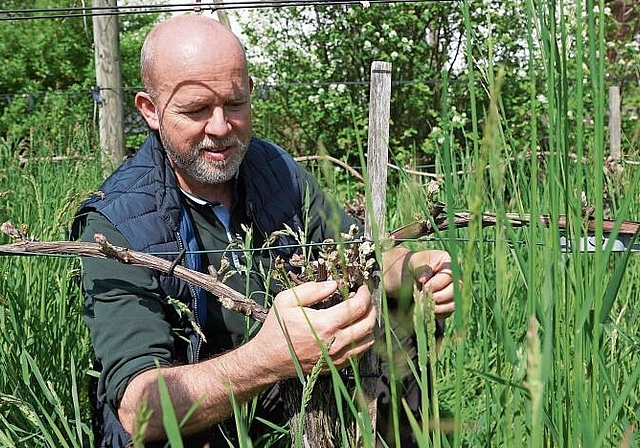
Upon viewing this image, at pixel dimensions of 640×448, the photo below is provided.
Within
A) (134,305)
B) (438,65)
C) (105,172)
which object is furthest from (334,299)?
(438,65)

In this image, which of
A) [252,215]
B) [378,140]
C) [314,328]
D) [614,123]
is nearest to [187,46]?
[252,215]

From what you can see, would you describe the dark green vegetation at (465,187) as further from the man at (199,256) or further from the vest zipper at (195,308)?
the vest zipper at (195,308)

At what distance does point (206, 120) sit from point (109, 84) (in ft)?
11.7

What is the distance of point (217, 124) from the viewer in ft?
6.13

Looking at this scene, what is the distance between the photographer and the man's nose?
73.6 inches

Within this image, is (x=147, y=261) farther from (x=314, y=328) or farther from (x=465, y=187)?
(x=465, y=187)

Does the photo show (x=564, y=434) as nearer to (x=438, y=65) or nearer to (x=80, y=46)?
(x=438, y=65)

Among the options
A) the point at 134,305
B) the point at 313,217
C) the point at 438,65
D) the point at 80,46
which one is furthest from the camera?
the point at 80,46

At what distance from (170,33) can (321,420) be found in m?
1.07

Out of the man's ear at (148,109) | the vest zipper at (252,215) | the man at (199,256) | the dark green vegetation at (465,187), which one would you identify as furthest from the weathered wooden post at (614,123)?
the man's ear at (148,109)

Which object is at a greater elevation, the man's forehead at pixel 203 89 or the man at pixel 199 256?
the man's forehead at pixel 203 89

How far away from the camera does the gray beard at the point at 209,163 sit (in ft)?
6.25

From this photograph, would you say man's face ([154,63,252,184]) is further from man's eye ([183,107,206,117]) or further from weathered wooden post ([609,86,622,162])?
weathered wooden post ([609,86,622,162])

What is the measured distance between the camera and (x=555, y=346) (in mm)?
882
